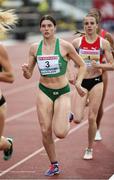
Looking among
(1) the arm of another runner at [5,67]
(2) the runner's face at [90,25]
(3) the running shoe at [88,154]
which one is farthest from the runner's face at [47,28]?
(3) the running shoe at [88,154]

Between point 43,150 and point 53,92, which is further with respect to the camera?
point 43,150

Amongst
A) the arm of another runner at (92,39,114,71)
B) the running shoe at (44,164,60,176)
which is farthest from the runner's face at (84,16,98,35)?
the running shoe at (44,164,60,176)

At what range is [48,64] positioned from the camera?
7.92 metres

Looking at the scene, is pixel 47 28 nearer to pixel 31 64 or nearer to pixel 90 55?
pixel 31 64

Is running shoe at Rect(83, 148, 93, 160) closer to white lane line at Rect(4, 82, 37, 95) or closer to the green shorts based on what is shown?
the green shorts

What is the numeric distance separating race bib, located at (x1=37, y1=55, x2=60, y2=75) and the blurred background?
31539 mm

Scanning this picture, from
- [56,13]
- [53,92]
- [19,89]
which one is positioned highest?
[53,92]

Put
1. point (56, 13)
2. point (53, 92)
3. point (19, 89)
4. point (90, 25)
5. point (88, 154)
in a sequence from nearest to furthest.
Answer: point (53, 92) < point (90, 25) < point (88, 154) < point (19, 89) < point (56, 13)

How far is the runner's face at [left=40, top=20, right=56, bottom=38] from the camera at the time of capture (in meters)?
7.88

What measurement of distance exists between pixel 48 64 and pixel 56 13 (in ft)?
127

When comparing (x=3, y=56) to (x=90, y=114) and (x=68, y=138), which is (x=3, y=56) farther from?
(x=68, y=138)

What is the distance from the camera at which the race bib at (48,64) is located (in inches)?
313

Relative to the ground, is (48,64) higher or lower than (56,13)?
higher

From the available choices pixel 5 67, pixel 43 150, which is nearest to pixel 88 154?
pixel 43 150
